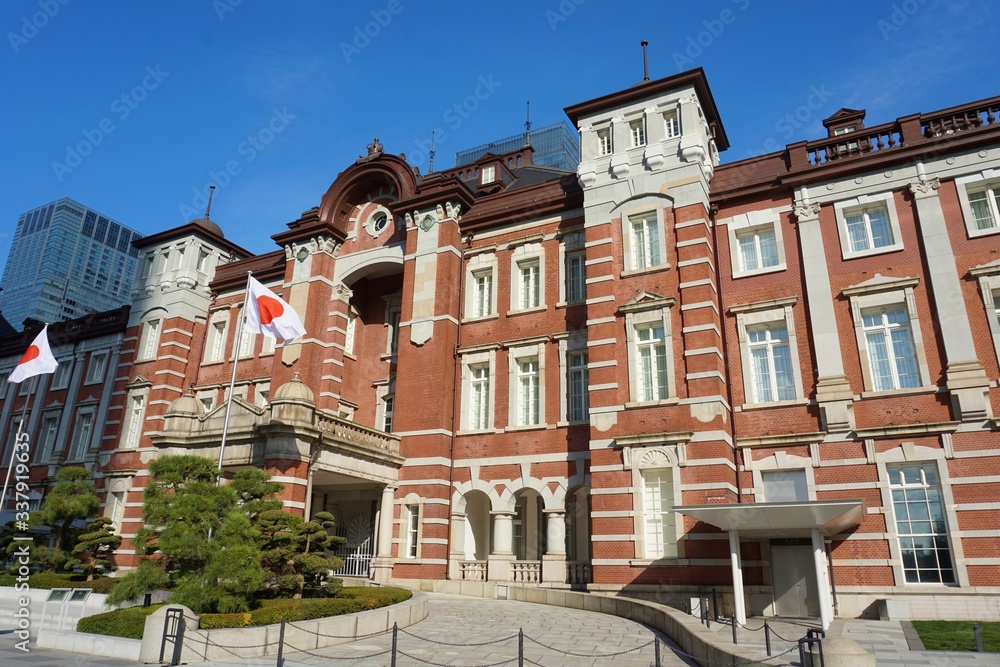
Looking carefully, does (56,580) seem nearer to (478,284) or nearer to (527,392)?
(527,392)

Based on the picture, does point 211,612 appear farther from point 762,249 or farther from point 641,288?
point 762,249

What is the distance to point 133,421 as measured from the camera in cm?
3084

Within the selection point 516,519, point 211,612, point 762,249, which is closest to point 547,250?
point 762,249

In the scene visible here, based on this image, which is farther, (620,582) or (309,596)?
(620,582)

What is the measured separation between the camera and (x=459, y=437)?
23.6 meters

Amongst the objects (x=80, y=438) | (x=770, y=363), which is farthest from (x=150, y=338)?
(x=770, y=363)

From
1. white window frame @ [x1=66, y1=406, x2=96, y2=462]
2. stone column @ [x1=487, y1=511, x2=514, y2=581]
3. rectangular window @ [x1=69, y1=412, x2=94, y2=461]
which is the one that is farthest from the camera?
rectangular window @ [x1=69, y1=412, x2=94, y2=461]

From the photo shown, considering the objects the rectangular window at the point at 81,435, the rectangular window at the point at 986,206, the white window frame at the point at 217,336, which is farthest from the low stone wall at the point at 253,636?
the rectangular window at the point at 81,435

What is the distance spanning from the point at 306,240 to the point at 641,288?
570 inches

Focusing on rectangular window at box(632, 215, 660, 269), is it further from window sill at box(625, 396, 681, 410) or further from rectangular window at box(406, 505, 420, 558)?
rectangular window at box(406, 505, 420, 558)

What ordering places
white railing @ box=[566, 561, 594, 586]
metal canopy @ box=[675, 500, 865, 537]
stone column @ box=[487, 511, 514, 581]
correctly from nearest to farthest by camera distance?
1. metal canopy @ box=[675, 500, 865, 537]
2. white railing @ box=[566, 561, 594, 586]
3. stone column @ box=[487, 511, 514, 581]

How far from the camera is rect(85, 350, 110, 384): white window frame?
1362 inches

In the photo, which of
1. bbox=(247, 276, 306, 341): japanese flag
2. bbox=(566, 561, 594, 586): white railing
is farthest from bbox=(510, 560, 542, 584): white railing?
bbox=(247, 276, 306, 341): japanese flag

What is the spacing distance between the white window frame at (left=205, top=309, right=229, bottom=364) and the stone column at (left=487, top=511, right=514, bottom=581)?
1568 cm
